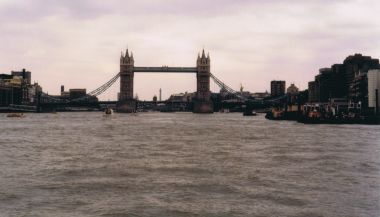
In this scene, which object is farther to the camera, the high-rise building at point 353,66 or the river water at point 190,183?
the high-rise building at point 353,66

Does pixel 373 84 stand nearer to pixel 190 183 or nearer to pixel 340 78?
pixel 340 78

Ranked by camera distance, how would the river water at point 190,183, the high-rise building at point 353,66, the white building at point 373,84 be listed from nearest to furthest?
the river water at point 190,183 < the white building at point 373,84 < the high-rise building at point 353,66

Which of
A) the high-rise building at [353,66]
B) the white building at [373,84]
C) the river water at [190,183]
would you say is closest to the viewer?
the river water at [190,183]

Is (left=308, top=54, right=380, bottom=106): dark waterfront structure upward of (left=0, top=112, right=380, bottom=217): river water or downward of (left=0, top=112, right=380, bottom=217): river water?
upward

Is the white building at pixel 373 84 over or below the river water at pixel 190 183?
over

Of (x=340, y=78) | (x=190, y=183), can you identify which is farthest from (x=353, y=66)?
(x=190, y=183)

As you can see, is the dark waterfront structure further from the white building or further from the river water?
the river water

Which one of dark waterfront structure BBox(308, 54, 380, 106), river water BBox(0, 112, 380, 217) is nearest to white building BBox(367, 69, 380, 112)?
dark waterfront structure BBox(308, 54, 380, 106)

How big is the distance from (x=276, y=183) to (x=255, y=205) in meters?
4.36

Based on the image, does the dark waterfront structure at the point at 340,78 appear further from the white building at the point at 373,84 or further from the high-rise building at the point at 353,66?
the white building at the point at 373,84

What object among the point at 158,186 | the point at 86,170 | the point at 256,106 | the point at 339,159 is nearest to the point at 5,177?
the point at 86,170

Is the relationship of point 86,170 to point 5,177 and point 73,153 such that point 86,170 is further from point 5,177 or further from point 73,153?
point 73,153

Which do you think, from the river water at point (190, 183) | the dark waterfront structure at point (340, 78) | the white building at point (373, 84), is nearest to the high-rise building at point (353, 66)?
the dark waterfront structure at point (340, 78)

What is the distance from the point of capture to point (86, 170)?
1002 inches
